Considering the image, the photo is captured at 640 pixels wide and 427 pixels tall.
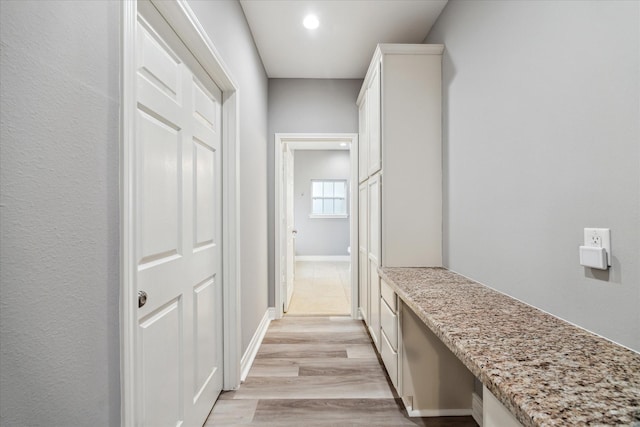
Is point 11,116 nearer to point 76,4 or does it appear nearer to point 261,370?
point 76,4

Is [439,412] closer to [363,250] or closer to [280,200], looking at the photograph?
[363,250]

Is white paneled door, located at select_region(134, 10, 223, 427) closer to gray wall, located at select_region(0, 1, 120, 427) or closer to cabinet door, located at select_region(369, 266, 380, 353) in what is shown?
gray wall, located at select_region(0, 1, 120, 427)

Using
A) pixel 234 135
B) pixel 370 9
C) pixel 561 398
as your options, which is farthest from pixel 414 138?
pixel 561 398

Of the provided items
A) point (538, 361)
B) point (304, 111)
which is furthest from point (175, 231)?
point (304, 111)

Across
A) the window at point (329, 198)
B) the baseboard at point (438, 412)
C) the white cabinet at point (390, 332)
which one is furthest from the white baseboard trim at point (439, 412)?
the window at point (329, 198)

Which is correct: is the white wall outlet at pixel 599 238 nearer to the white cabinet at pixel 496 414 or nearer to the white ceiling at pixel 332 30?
the white cabinet at pixel 496 414

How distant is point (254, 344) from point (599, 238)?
2.37 meters

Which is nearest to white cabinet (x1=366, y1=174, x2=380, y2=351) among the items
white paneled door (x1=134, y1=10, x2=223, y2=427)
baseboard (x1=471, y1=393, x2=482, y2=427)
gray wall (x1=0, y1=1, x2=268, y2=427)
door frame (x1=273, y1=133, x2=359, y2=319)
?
door frame (x1=273, y1=133, x2=359, y2=319)

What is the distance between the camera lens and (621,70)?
895mm

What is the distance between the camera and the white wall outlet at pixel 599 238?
0.94m

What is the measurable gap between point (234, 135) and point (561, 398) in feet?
6.33

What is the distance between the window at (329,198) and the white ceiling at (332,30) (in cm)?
428

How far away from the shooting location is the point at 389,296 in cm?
201

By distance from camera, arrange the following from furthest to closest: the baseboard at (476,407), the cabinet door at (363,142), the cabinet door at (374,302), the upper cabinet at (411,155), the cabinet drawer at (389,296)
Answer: the cabinet door at (363,142), the cabinet door at (374,302), the upper cabinet at (411,155), the cabinet drawer at (389,296), the baseboard at (476,407)
